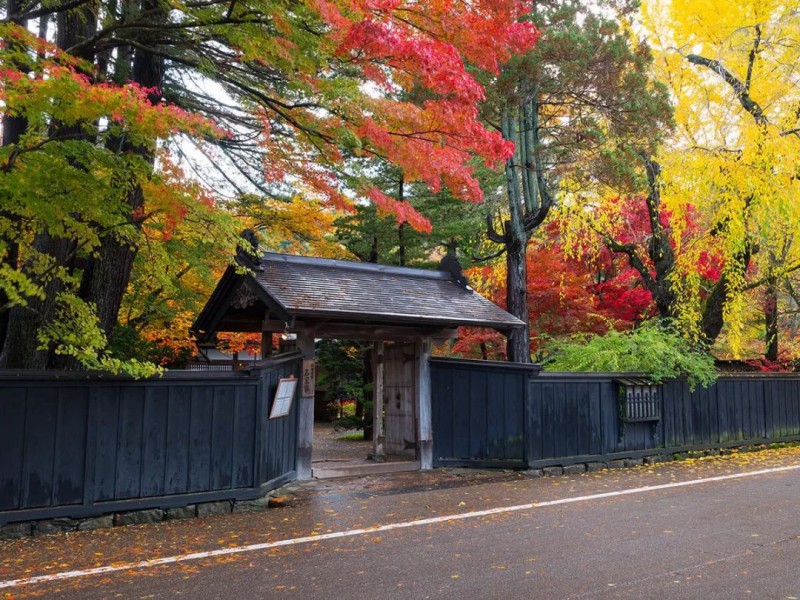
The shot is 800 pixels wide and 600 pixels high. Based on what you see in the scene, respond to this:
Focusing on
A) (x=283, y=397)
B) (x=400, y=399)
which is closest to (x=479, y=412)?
(x=400, y=399)

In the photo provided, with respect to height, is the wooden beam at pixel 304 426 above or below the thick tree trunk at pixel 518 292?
below

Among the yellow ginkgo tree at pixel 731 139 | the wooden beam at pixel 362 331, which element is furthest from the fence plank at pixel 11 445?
the yellow ginkgo tree at pixel 731 139

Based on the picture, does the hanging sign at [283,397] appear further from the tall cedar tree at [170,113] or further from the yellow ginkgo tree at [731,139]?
the yellow ginkgo tree at [731,139]

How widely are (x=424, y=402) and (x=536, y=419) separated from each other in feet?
6.81

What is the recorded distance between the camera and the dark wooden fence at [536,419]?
37.6 feet

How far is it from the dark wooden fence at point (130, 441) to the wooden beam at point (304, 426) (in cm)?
133

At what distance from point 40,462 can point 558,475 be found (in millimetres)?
8347

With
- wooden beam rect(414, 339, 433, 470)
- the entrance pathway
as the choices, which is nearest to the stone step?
the entrance pathway

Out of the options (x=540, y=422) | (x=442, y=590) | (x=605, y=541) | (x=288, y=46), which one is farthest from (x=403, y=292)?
(x=442, y=590)

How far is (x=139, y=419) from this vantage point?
7684mm

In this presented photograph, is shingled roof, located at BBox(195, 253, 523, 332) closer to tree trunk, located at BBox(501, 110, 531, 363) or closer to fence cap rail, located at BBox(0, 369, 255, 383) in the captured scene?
fence cap rail, located at BBox(0, 369, 255, 383)

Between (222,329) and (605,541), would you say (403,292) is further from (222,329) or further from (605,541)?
(605,541)

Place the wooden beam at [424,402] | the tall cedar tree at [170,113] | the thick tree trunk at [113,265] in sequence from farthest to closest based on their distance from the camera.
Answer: the wooden beam at [424,402] → the thick tree trunk at [113,265] → the tall cedar tree at [170,113]

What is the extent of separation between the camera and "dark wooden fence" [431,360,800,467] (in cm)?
1145
